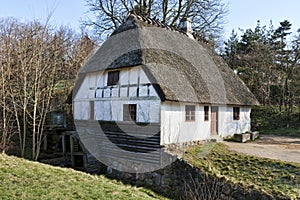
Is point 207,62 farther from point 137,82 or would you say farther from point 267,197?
point 267,197

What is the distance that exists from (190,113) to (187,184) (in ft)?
12.0

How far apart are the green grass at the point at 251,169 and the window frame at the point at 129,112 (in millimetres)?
2851

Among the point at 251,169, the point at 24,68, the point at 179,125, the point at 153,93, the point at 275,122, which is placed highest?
the point at 24,68

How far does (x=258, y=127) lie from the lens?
20703mm

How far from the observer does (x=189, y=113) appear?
40.7 ft

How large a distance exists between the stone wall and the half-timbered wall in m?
2.20

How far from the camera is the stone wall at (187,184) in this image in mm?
8352

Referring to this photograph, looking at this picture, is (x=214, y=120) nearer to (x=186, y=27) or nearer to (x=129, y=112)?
(x=129, y=112)

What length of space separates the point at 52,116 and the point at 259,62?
17.9 meters

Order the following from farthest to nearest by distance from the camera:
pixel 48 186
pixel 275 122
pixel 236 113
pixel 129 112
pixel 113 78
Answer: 1. pixel 275 122
2. pixel 236 113
3. pixel 113 78
4. pixel 129 112
5. pixel 48 186

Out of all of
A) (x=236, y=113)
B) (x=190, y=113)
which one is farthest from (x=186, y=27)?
(x=190, y=113)

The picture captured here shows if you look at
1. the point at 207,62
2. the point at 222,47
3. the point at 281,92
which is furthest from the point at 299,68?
the point at 222,47

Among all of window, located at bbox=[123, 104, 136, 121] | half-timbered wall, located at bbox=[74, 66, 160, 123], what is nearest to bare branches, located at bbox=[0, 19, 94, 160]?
half-timbered wall, located at bbox=[74, 66, 160, 123]

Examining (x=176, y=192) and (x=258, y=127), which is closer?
(x=176, y=192)
